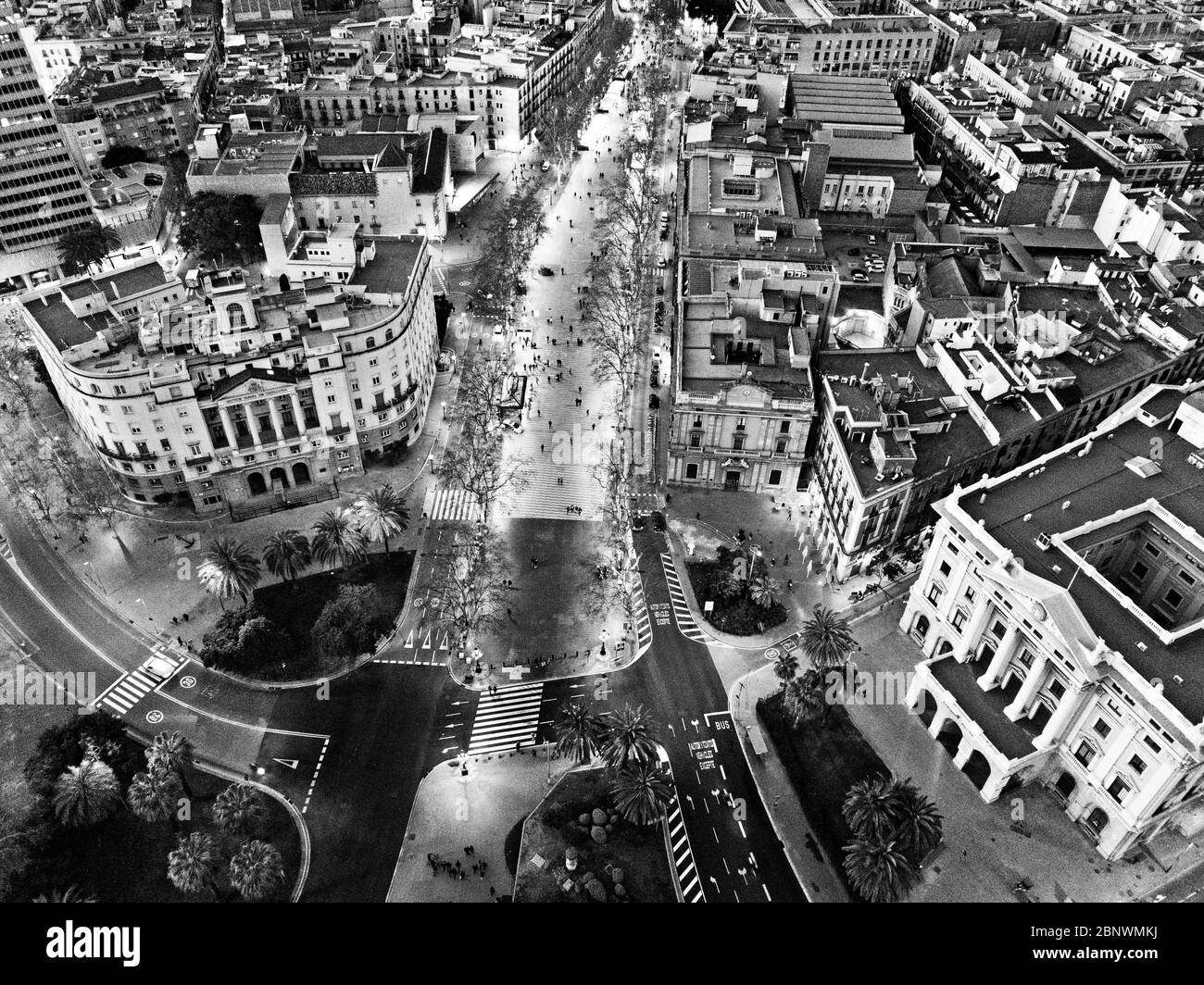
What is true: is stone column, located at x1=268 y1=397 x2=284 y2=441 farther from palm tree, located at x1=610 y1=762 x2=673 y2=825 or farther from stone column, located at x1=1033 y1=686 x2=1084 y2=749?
stone column, located at x1=1033 y1=686 x2=1084 y2=749

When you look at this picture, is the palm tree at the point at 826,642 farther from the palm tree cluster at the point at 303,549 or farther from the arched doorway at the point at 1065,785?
the palm tree cluster at the point at 303,549

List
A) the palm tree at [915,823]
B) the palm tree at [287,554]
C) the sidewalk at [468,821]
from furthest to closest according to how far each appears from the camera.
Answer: the palm tree at [287,554] → the sidewalk at [468,821] → the palm tree at [915,823]

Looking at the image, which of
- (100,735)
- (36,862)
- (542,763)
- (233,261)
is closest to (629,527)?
(542,763)

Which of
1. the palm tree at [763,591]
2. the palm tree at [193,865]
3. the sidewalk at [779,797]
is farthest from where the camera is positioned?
the palm tree at [763,591]

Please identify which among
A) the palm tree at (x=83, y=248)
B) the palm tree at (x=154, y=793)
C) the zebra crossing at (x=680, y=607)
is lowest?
the zebra crossing at (x=680, y=607)

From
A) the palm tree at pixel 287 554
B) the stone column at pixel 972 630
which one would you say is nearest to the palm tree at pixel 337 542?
the palm tree at pixel 287 554

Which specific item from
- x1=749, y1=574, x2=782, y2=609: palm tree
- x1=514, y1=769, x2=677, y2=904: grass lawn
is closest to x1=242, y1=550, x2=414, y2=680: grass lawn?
x1=514, y1=769, x2=677, y2=904: grass lawn

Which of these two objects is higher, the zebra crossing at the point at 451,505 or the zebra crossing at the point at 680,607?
the zebra crossing at the point at 451,505

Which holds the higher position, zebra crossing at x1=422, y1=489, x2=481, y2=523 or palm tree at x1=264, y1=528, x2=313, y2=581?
palm tree at x1=264, y1=528, x2=313, y2=581

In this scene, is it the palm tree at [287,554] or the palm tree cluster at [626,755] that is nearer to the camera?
the palm tree cluster at [626,755]
